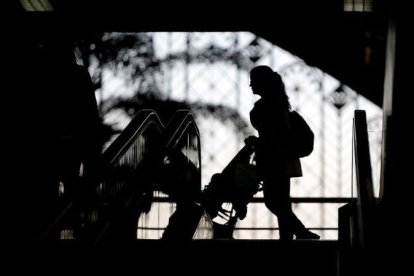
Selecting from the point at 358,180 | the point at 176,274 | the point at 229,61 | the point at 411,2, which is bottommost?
the point at 176,274

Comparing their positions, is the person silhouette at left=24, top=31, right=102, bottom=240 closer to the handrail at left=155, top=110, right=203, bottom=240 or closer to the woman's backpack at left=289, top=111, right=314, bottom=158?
the handrail at left=155, top=110, right=203, bottom=240

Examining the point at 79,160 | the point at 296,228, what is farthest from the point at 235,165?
the point at 79,160

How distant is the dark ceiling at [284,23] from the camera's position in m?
10.6

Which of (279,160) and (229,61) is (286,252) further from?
(229,61)

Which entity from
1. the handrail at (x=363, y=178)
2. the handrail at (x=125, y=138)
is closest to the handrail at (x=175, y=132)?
the handrail at (x=125, y=138)

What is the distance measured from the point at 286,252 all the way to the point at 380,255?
34.0 inches

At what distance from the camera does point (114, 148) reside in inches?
193

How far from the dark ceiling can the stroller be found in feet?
12.4

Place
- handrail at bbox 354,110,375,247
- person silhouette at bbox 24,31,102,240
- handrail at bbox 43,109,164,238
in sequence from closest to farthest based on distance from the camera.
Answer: handrail at bbox 354,110,375,247 → handrail at bbox 43,109,164,238 → person silhouette at bbox 24,31,102,240

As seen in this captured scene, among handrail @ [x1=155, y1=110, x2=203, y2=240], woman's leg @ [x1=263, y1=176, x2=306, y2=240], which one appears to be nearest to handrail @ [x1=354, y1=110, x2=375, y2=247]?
woman's leg @ [x1=263, y1=176, x2=306, y2=240]

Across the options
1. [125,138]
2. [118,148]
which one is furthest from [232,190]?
[118,148]

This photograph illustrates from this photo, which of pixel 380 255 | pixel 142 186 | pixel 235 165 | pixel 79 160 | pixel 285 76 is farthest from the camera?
pixel 285 76

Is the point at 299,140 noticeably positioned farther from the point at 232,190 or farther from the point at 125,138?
the point at 232,190

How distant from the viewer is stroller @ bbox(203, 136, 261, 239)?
21.8 feet
